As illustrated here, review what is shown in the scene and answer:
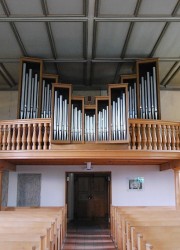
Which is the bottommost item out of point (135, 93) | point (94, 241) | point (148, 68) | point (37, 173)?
point (94, 241)

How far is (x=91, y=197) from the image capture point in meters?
13.3

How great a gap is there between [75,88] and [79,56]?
2.52 metres

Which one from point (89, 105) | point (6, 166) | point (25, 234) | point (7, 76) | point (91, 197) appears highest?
point (7, 76)

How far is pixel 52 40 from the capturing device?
313 inches

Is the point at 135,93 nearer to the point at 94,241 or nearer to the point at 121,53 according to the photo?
the point at 121,53

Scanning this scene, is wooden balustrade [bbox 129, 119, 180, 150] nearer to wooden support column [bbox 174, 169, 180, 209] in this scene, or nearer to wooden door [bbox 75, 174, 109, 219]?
wooden support column [bbox 174, 169, 180, 209]

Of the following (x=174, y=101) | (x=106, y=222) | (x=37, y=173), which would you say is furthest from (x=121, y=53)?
(x=106, y=222)

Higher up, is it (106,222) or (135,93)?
(135,93)

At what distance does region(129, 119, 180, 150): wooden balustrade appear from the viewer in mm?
7988

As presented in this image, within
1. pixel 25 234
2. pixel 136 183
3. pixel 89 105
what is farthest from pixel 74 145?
pixel 25 234

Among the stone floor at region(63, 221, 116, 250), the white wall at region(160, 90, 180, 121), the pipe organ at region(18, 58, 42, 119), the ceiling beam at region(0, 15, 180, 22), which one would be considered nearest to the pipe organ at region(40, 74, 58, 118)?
the pipe organ at region(18, 58, 42, 119)

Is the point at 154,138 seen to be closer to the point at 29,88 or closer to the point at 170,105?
the point at 170,105

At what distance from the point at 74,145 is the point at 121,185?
300 centimetres

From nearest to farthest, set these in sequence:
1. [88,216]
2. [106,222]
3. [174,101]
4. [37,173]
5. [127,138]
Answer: [127,138] → [37,173] → [174,101] → [106,222] → [88,216]
